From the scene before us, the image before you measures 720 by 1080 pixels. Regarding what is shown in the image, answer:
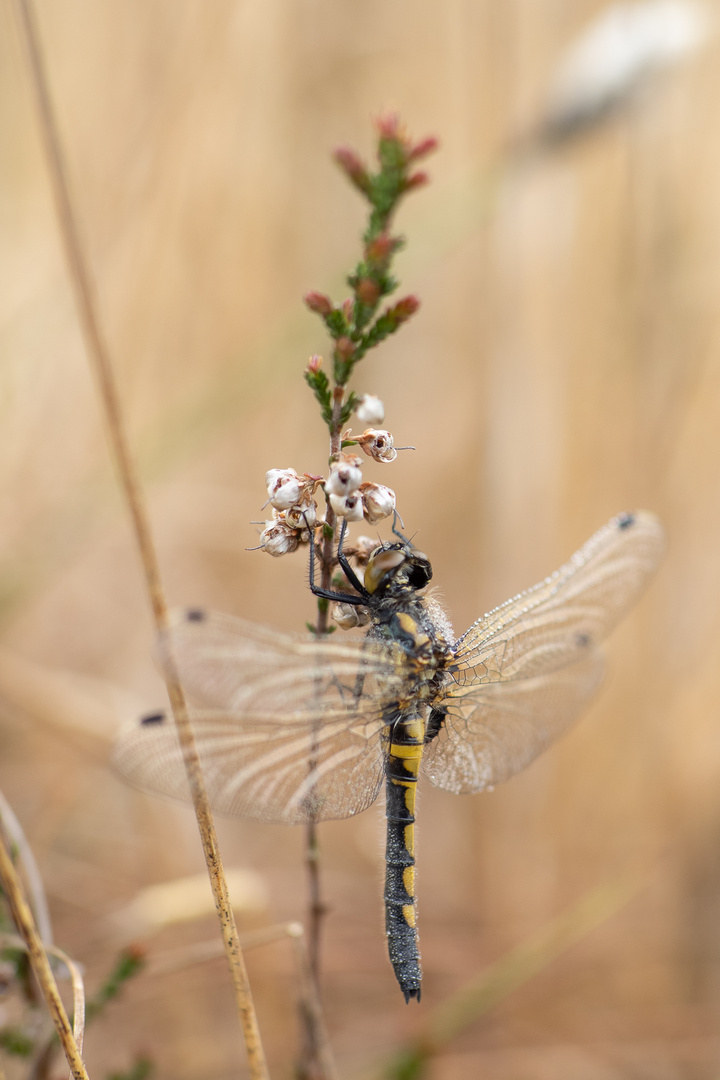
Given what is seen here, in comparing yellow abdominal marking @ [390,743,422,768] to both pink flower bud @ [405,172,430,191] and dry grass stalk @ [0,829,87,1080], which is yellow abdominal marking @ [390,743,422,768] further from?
pink flower bud @ [405,172,430,191]

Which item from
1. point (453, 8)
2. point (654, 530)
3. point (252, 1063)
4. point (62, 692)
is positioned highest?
point (453, 8)

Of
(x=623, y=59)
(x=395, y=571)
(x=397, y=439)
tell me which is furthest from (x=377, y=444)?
(x=397, y=439)

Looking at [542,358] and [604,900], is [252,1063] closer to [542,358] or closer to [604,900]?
[604,900]

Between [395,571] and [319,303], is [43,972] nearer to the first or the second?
[395,571]

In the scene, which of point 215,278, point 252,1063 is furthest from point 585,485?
point 252,1063

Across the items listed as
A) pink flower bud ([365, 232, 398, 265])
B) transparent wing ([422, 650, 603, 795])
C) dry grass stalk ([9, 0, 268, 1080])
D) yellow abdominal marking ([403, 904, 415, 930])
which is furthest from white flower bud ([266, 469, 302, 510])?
yellow abdominal marking ([403, 904, 415, 930])

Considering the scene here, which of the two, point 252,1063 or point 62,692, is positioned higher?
point 62,692
